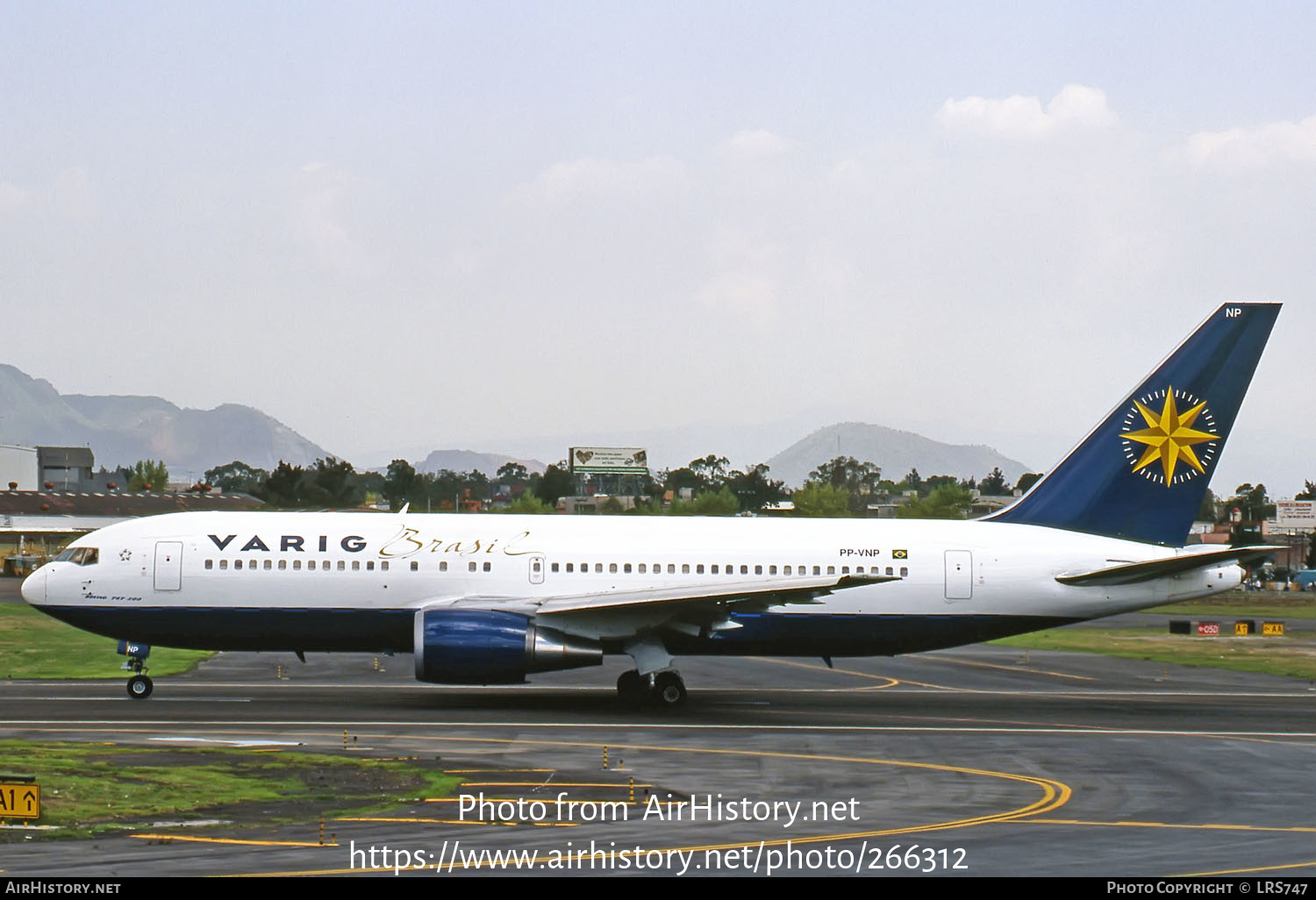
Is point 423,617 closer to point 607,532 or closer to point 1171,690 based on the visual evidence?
point 607,532

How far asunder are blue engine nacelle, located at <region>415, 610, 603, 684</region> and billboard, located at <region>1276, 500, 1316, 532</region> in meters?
140

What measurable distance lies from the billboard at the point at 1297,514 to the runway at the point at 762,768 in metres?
121

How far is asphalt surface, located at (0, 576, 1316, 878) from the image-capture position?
16281mm

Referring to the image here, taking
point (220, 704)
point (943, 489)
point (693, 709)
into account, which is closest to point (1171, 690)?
point (693, 709)

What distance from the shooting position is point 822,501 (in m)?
139

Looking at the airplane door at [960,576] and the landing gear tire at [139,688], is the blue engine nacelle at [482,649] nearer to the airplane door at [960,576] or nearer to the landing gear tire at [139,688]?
the landing gear tire at [139,688]

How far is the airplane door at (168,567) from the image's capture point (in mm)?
32938

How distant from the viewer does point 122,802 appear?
1909 cm

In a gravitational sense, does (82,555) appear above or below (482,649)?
above

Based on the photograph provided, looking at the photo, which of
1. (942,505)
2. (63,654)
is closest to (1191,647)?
(63,654)

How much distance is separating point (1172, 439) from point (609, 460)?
156165 mm

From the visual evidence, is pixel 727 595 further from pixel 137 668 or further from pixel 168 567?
pixel 137 668

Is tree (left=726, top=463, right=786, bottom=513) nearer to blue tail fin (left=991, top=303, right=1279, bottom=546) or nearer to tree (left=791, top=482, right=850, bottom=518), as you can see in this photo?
tree (left=791, top=482, right=850, bottom=518)

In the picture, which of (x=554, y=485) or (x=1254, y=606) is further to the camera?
(x=554, y=485)
